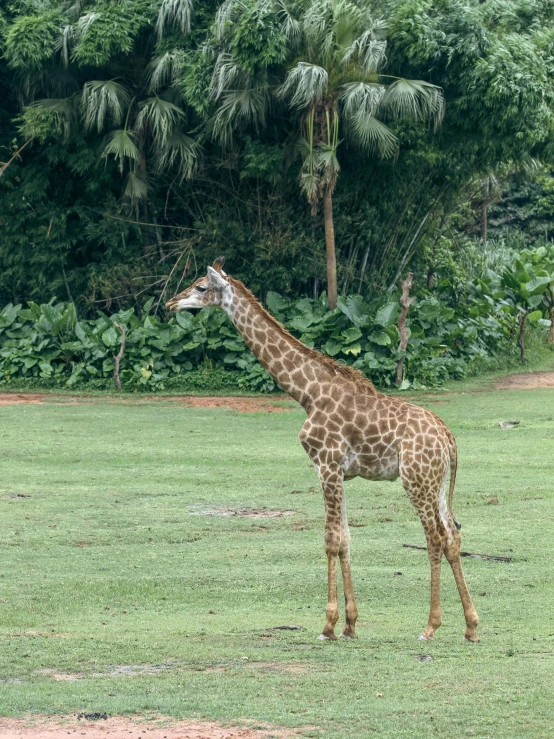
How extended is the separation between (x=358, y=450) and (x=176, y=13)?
16203mm

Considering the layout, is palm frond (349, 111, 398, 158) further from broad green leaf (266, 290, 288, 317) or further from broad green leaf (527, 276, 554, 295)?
broad green leaf (527, 276, 554, 295)

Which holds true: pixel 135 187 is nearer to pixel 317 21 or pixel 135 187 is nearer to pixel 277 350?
pixel 317 21

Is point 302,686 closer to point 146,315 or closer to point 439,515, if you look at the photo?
point 439,515

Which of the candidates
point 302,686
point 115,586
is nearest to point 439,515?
point 302,686

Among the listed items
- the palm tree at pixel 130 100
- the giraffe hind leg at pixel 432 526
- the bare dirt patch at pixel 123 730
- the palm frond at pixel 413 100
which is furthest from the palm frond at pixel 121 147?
the bare dirt patch at pixel 123 730

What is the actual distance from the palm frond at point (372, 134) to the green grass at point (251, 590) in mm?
6107

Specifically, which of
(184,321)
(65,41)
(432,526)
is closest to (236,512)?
(432,526)

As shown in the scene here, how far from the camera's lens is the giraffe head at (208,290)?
907 cm

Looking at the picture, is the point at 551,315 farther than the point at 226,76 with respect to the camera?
Yes

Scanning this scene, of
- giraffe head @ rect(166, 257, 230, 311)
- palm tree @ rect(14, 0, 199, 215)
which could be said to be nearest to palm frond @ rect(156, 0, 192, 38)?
palm tree @ rect(14, 0, 199, 215)

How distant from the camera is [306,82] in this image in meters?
20.8

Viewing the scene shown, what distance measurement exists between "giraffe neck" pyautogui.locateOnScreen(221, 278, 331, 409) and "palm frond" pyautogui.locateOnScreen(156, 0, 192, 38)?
14.6m

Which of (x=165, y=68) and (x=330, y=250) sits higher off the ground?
(x=165, y=68)

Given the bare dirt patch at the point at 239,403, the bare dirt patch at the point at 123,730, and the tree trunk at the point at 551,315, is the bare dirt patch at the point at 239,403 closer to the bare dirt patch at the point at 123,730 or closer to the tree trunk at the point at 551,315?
the tree trunk at the point at 551,315
